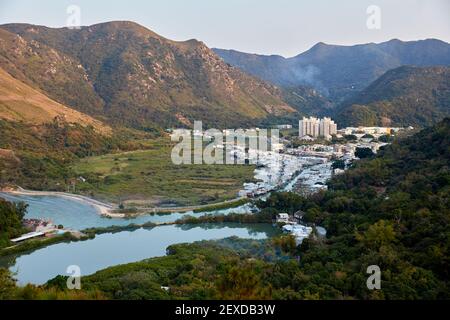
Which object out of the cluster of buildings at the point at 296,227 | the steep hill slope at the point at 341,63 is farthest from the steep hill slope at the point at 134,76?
the cluster of buildings at the point at 296,227

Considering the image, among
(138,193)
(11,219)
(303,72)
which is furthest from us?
(303,72)

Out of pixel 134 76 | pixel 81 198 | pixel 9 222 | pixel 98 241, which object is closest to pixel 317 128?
pixel 134 76

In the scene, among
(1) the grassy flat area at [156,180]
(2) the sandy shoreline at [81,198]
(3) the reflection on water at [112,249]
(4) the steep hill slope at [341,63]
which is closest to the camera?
(3) the reflection on water at [112,249]

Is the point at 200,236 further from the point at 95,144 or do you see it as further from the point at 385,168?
the point at 95,144

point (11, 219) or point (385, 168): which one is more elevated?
point (385, 168)

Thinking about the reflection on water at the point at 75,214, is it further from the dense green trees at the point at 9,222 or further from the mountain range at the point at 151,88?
the mountain range at the point at 151,88

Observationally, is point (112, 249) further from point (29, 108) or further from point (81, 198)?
point (29, 108)
